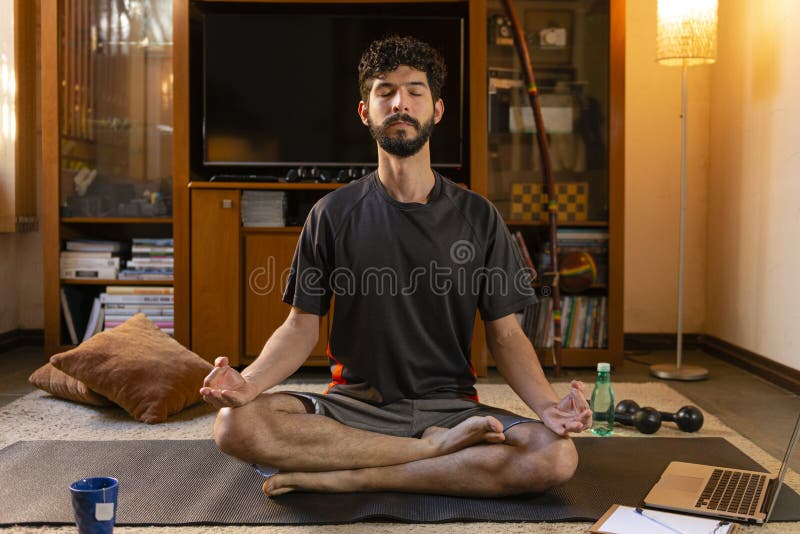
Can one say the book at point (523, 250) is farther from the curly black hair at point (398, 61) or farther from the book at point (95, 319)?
the book at point (95, 319)

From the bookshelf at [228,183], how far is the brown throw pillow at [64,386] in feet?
2.26

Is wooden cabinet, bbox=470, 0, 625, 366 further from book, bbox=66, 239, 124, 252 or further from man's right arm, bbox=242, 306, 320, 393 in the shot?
man's right arm, bbox=242, 306, 320, 393

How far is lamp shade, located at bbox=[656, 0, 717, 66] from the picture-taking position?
150 inches

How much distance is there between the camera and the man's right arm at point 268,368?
1.90 metres

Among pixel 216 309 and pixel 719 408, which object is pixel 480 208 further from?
pixel 216 309

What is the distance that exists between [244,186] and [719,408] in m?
2.14

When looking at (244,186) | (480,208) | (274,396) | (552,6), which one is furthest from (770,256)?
(274,396)

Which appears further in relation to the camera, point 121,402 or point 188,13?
point 188,13

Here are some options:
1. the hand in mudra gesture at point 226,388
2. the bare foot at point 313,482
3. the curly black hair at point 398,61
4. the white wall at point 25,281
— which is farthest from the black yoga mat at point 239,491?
the white wall at point 25,281

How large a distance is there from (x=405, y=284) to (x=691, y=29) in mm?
2355

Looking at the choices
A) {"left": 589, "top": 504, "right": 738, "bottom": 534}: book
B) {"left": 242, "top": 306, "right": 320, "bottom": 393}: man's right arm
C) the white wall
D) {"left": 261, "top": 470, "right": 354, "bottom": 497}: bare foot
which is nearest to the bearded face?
{"left": 242, "top": 306, "right": 320, "bottom": 393}: man's right arm

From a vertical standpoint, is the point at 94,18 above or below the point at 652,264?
above

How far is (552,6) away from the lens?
4.03 m

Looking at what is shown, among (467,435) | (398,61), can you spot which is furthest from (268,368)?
(398,61)
